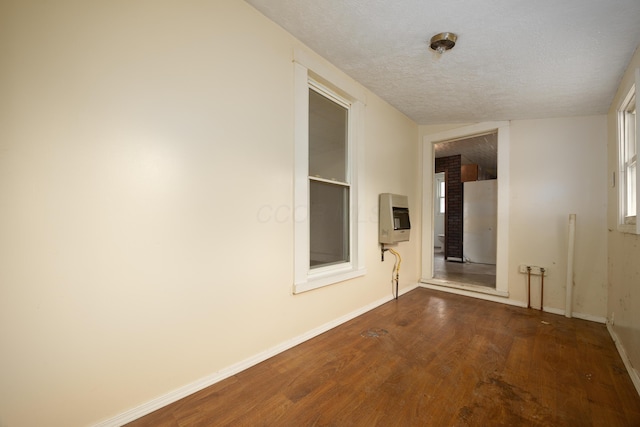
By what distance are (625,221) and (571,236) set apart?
2.75 ft

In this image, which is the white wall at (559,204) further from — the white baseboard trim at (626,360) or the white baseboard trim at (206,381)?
the white baseboard trim at (206,381)

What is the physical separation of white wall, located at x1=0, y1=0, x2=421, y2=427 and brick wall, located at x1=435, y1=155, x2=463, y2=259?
19.9 ft

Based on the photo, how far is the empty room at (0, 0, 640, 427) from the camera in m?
1.25

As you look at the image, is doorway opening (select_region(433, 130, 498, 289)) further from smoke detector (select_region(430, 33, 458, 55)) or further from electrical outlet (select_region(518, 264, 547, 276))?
smoke detector (select_region(430, 33, 458, 55))

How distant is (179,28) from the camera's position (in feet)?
5.35

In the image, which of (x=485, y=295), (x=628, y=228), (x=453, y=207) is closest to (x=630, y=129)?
(x=628, y=228)

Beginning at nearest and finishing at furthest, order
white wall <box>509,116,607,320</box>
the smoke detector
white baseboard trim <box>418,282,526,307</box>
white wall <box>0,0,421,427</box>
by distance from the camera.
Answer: white wall <box>0,0,421,427</box> → the smoke detector → white wall <box>509,116,607,320</box> → white baseboard trim <box>418,282,526,307</box>

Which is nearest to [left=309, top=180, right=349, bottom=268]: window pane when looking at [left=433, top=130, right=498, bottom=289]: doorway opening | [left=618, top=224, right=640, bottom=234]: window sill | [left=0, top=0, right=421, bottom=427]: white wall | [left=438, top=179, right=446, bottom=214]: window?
[left=0, top=0, right=421, bottom=427]: white wall

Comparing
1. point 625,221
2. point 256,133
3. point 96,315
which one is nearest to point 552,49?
point 625,221

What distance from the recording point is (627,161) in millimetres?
2439

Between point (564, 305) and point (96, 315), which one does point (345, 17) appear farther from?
point (564, 305)

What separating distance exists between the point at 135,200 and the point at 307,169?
1361 millimetres

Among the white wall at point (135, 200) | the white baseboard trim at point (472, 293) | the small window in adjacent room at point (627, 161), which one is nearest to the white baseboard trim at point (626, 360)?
the white baseboard trim at point (472, 293)

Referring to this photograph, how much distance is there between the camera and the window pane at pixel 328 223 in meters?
2.68
